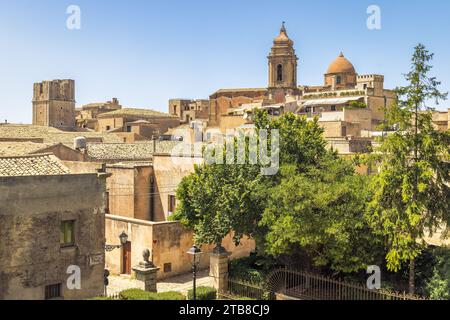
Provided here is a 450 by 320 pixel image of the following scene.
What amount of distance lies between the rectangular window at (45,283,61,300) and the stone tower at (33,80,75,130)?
7127 cm

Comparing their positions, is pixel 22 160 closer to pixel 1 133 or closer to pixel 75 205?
pixel 75 205

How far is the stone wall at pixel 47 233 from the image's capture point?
51.4 feet

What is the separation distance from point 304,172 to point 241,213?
339 centimetres

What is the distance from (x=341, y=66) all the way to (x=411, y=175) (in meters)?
61.1

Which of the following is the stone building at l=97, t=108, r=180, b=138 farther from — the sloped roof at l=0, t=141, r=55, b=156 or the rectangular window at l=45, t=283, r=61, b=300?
the rectangular window at l=45, t=283, r=61, b=300

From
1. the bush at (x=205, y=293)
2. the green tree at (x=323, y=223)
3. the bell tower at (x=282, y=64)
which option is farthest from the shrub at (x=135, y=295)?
the bell tower at (x=282, y=64)

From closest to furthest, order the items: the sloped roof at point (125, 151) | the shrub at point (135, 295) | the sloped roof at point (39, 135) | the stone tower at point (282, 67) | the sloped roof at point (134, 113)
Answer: the shrub at point (135, 295) < the sloped roof at point (125, 151) < the sloped roof at point (39, 135) < the sloped roof at point (134, 113) < the stone tower at point (282, 67)

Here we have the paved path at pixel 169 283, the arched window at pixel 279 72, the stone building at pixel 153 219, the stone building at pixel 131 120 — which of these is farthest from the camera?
the arched window at pixel 279 72

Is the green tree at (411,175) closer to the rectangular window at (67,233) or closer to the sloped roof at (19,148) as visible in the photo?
the rectangular window at (67,233)

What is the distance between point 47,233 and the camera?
1645 centimetres

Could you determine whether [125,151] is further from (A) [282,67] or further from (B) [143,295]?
(A) [282,67]

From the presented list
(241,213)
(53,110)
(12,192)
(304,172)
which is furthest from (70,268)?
(53,110)

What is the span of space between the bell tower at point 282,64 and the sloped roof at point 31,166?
58.8 meters

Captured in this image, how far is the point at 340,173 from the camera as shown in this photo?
66.5 ft
